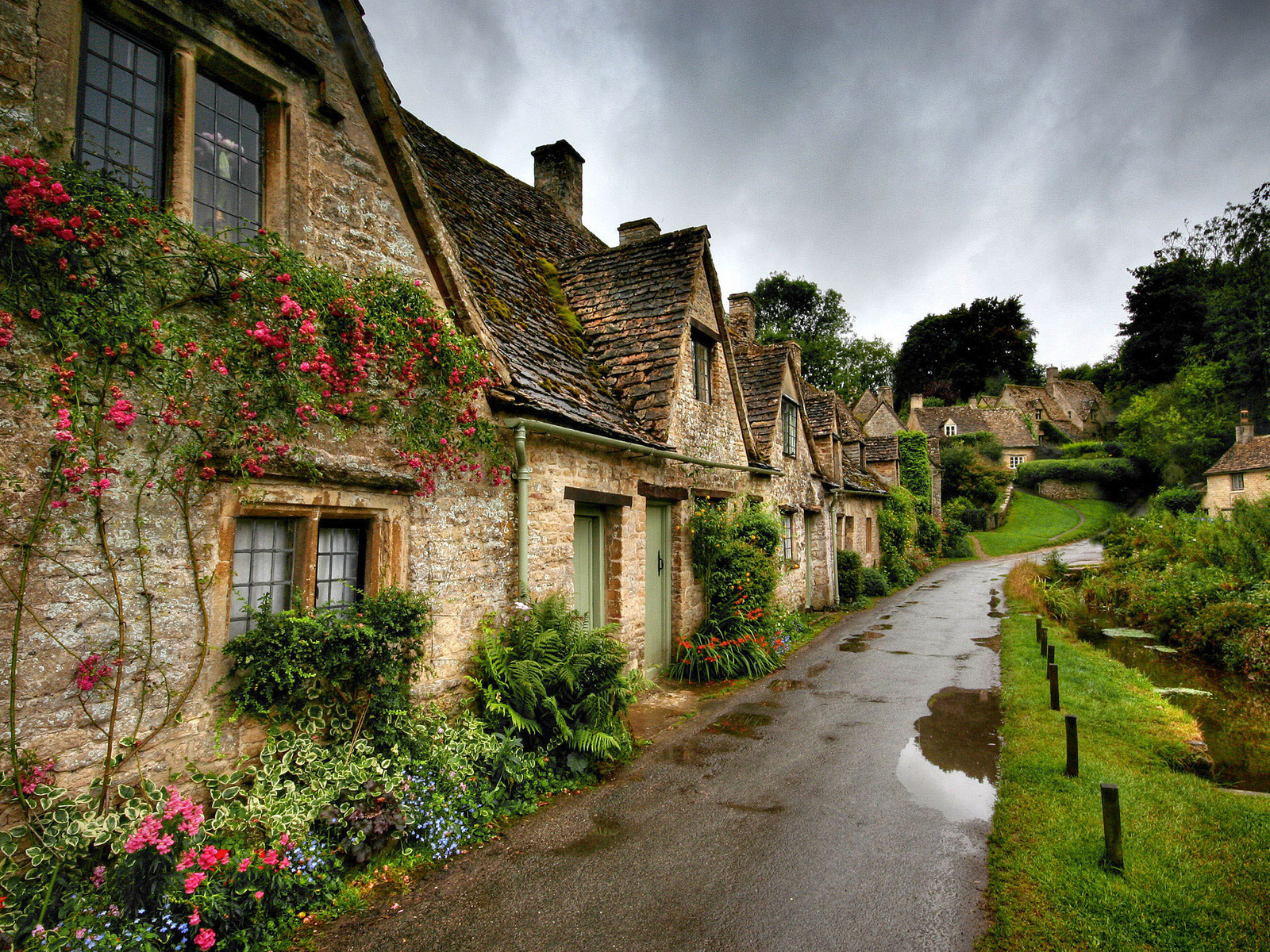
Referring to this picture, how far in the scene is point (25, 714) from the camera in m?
3.47

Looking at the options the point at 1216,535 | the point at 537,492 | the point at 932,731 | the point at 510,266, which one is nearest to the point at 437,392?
the point at 537,492

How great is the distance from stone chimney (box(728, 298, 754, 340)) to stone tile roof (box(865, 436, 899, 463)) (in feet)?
48.8

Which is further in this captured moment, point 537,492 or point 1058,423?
point 1058,423

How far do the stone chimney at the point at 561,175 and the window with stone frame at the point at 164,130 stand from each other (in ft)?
33.9

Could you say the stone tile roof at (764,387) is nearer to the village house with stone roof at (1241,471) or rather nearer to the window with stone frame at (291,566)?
→ the window with stone frame at (291,566)

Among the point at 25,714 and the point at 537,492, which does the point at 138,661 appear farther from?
the point at 537,492

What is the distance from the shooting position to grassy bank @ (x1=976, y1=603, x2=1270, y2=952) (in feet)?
12.8

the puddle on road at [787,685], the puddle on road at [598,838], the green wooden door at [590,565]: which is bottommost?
the puddle on road at [598,838]

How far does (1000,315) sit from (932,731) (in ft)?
220

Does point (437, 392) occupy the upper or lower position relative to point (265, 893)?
upper

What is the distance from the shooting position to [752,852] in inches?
195

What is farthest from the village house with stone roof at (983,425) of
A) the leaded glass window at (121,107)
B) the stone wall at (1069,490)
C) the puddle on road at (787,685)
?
the leaded glass window at (121,107)

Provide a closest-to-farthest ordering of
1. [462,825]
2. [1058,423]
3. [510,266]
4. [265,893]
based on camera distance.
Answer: [265,893]
[462,825]
[510,266]
[1058,423]

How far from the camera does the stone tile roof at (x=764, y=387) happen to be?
1434cm
